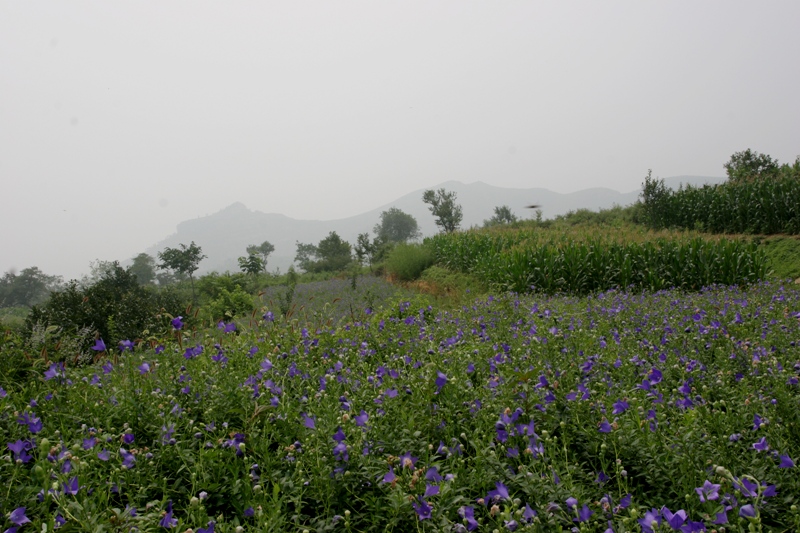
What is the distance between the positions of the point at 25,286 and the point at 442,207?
39194 millimetres

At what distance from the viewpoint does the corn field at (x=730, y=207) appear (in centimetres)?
1570

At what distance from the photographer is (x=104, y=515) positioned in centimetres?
152

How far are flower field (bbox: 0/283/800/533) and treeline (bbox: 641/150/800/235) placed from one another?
1617 centimetres

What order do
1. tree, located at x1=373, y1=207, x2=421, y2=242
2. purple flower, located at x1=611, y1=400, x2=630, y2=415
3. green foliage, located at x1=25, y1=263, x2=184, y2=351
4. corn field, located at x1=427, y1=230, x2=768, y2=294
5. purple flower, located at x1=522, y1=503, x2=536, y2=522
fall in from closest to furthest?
purple flower, located at x1=522, y1=503, x2=536, y2=522 < purple flower, located at x1=611, y1=400, x2=630, y2=415 < green foliage, located at x1=25, y1=263, x2=184, y2=351 < corn field, located at x1=427, y1=230, x2=768, y2=294 < tree, located at x1=373, y1=207, x2=421, y2=242

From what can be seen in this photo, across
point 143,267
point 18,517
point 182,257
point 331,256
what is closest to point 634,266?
point 18,517

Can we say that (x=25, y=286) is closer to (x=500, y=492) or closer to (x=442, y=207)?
(x=442, y=207)

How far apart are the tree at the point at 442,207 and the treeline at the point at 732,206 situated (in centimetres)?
2144

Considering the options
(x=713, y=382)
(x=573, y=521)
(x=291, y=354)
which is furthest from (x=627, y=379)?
(x=291, y=354)

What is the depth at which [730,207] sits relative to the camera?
18281 mm

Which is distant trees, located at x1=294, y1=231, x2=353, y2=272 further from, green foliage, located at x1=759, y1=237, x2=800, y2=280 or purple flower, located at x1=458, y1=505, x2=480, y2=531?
purple flower, located at x1=458, y1=505, x2=480, y2=531

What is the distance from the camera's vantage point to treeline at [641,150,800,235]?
15.7m

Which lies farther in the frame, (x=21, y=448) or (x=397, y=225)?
(x=397, y=225)

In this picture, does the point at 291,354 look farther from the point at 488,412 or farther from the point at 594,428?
the point at 594,428

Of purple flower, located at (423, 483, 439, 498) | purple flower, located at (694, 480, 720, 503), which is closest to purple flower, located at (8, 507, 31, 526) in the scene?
purple flower, located at (423, 483, 439, 498)
